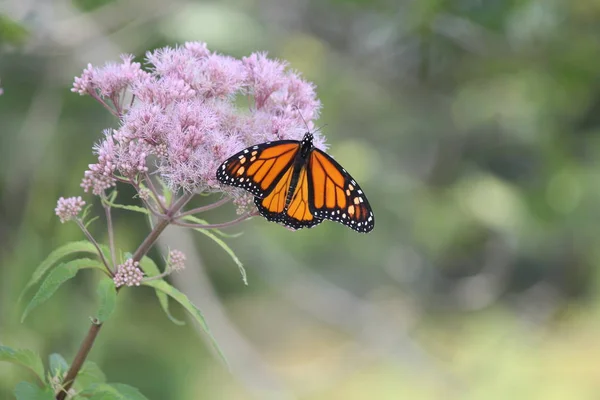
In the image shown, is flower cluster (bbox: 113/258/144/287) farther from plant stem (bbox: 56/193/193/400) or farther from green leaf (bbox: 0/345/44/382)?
green leaf (bbox: 0/345/44/382)

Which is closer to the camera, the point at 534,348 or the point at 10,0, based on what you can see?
the point at 10,0

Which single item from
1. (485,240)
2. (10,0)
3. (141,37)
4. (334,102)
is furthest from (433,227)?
(10,0)

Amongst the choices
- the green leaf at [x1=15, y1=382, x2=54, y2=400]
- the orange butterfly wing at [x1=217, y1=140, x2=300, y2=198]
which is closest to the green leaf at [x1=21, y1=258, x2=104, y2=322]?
the green leaf at [x1=15, y1=382, x2=54, y2=400]

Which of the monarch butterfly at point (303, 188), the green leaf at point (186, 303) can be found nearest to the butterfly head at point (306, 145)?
the monarch butterfly at point (303, 188)

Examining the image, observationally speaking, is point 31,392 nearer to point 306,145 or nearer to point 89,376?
point 89,376

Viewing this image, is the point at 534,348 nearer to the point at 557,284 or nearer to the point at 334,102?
the point at 557,284

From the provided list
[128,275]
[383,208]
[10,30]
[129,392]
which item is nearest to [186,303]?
[128,275]
